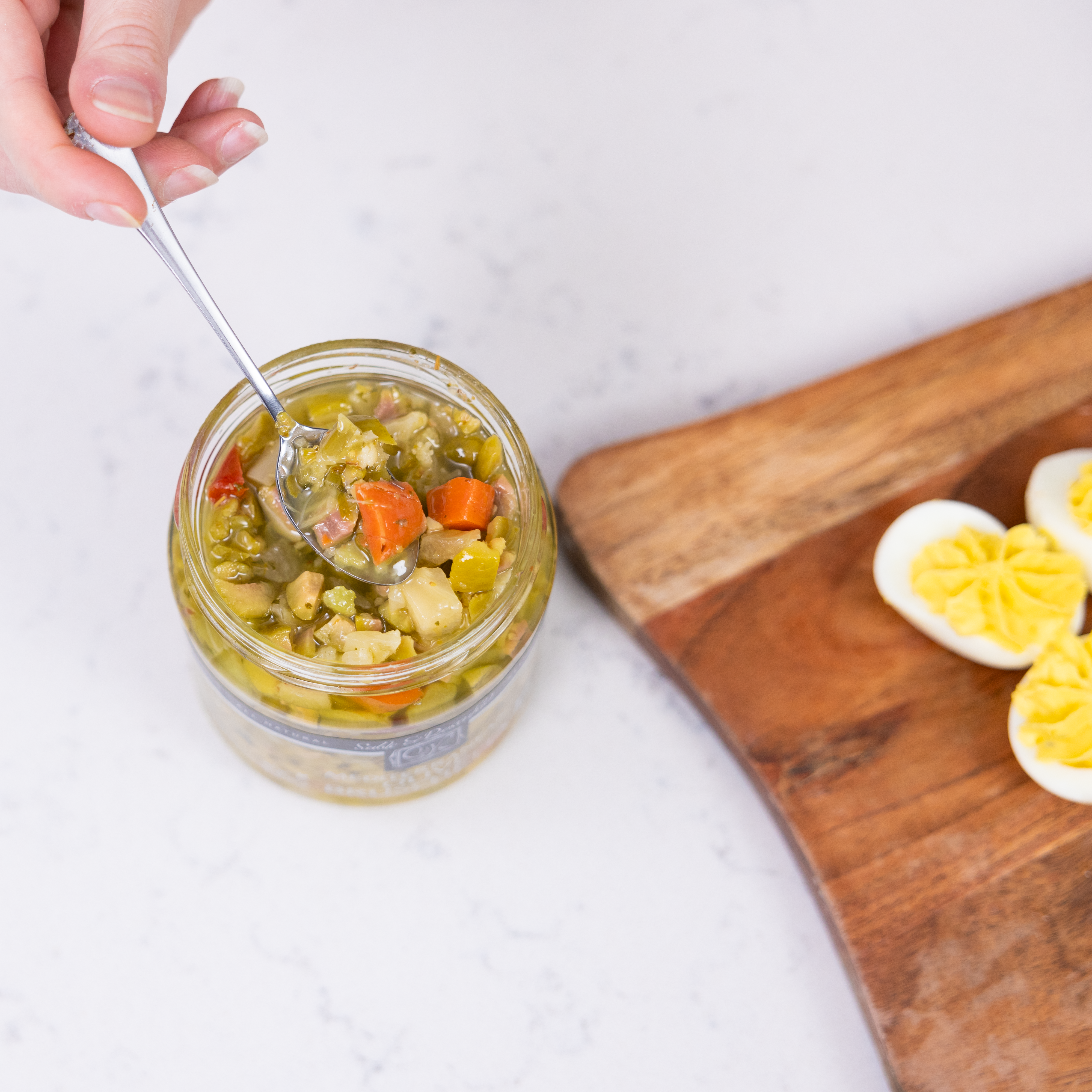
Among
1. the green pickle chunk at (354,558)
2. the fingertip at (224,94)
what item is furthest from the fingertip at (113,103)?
the green pickle chunk at (354,558)

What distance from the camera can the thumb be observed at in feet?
3.97

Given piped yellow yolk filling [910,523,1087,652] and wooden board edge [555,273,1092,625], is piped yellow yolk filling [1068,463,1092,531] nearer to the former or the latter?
piped yellow yolk filling [910,523,1087,652]

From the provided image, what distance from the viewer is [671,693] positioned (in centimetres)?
181

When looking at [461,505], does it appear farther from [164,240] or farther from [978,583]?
[978,583]

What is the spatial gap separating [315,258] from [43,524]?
0.65 m

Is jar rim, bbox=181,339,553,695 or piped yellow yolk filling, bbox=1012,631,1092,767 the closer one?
jar rim, bbox=181,339,553,695

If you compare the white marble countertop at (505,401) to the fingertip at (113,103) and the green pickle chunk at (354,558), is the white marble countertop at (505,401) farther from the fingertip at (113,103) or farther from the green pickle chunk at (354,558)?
the fingertip at (113,103)

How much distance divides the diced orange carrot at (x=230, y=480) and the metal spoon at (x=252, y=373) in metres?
0.05

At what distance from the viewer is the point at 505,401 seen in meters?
1.94

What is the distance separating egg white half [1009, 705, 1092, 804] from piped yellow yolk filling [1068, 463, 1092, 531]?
0.31m

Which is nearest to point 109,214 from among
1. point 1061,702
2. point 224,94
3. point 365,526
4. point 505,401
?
point 224,94

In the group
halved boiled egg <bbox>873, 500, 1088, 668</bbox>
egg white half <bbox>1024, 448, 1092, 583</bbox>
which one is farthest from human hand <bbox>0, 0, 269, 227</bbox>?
egg white half <bbox>1024, 448, 1092, 583</bbox>

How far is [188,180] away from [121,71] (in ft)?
0.55

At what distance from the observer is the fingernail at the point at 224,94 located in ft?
4.76
